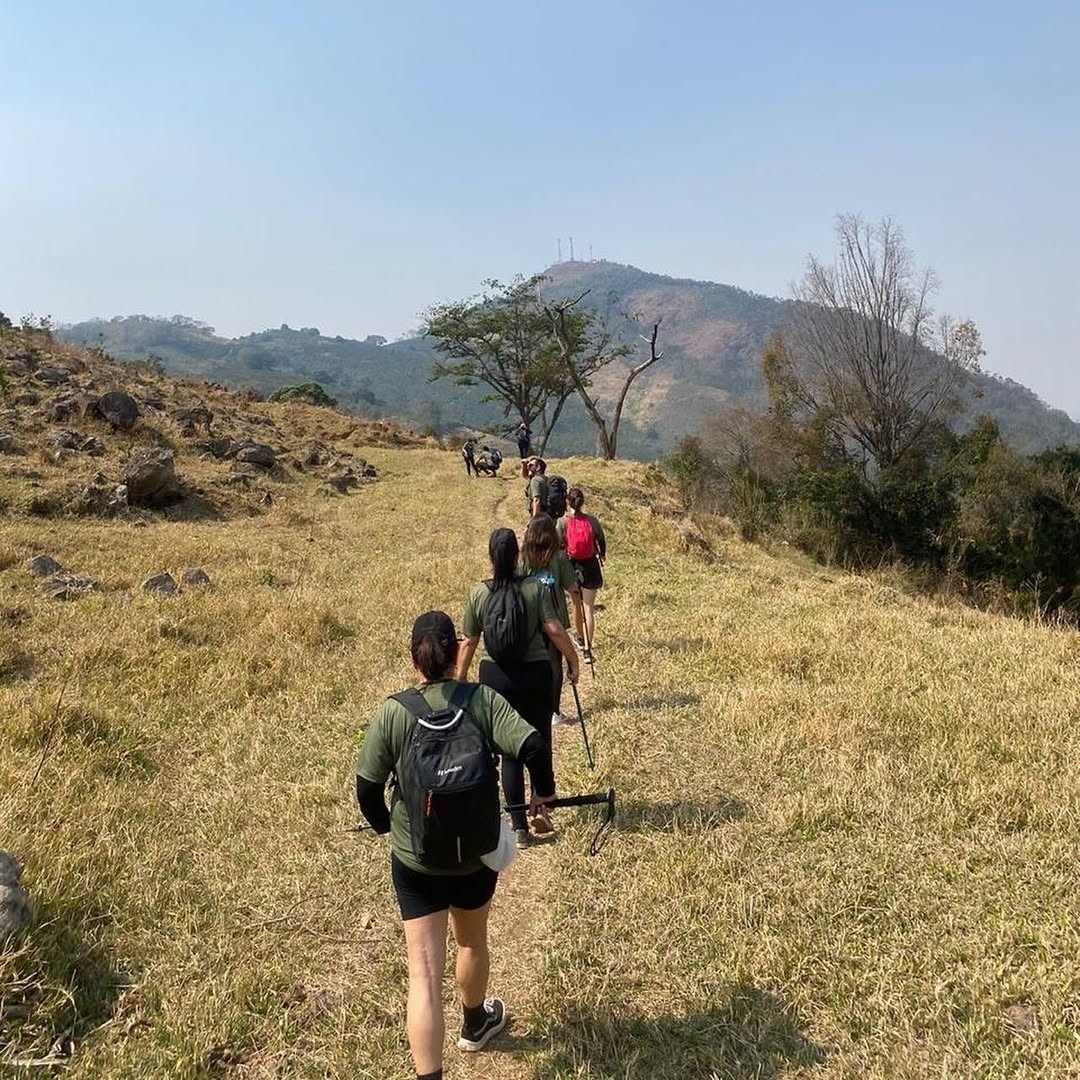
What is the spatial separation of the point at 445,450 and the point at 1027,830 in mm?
38814

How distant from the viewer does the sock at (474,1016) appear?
3547 millimetres

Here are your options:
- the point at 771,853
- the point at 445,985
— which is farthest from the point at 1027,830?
the point at 445,985

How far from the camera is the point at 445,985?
401 cm

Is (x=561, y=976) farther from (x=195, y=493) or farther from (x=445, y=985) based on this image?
(x=195, y=493)

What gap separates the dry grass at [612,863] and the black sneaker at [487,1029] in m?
0.09

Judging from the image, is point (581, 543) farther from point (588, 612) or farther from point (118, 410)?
point (118, 410)

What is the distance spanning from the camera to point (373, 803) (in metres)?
3.21

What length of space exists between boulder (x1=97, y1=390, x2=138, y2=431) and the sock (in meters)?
23.0

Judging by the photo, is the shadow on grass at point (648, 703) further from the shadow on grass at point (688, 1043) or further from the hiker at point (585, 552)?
the shadow on grass at point (688, 1043)

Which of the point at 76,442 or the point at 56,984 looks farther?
the point at 76,442

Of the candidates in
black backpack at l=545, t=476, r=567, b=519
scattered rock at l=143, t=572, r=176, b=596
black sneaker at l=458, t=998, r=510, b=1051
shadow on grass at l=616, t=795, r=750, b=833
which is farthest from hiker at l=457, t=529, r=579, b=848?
scattered rock at l=143, t=572, r=176, b=596

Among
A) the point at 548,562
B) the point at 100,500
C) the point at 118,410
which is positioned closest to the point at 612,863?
the point at 548,562

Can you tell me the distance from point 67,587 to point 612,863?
8833 mm

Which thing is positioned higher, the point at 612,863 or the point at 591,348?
the point at 591,348
